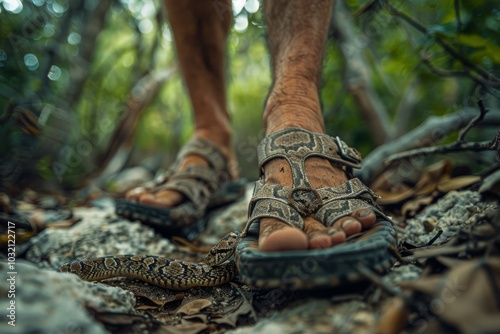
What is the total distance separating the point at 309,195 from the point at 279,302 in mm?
424

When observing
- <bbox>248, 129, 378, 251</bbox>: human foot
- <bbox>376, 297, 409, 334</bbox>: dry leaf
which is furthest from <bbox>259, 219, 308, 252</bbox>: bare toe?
<bbox>376, 297, 409, 334</bbox>: dry leaf

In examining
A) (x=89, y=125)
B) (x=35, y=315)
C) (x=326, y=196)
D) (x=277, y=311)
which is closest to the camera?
(x=35, y=315)

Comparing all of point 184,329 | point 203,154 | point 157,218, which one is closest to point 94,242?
point 157,218

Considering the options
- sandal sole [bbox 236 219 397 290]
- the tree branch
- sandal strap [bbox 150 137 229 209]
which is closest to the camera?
sandal sole [bbox 236 219 397 290]

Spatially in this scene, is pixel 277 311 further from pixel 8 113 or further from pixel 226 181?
pixel 8 113

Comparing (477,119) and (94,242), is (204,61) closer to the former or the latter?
(94,242)

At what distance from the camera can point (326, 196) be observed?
1.59m

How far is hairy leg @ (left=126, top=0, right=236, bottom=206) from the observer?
288cm

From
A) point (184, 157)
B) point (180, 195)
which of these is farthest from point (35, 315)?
point (184, 157)

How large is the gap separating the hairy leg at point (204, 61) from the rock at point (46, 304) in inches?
66.9

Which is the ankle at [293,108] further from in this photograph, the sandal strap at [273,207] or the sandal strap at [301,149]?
the sandal strap at [273,207]

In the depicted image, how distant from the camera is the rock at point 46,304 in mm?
969

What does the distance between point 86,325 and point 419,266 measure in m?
1.04

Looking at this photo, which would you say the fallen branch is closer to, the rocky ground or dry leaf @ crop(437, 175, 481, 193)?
dry leaf @ crop(437, 175, 481, 193)
